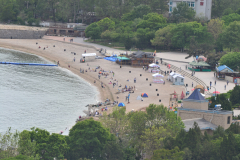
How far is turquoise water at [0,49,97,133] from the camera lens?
61.5 meters

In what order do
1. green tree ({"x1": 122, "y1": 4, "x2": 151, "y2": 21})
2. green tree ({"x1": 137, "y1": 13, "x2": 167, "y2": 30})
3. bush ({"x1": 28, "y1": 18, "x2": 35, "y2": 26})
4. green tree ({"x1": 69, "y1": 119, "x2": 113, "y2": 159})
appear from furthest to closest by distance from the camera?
bush ({"x1": 28, "y1": 18, "x2": 35, "y2": 26}), green tree ({"x1": 122, "y1": 4, "x2": 151, "y2": 21}), green tree ({"x1": 137, "y1": 13, "x2": 167, "y2": 30}), green tree ({"x1": 69, "y1": 119, "x2": 113, "y2": 159})

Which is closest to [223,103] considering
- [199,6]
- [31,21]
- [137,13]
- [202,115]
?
[202,115]

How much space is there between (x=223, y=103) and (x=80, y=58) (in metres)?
60.6

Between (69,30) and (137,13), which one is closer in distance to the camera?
(137,13)

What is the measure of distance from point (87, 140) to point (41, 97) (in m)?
36.5

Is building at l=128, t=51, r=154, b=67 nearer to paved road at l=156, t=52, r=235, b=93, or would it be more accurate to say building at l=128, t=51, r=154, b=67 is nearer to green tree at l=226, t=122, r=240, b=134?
paved road at l=156, t=52, r=235, b=93

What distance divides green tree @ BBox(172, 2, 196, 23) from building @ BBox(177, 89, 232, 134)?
94.8 meters

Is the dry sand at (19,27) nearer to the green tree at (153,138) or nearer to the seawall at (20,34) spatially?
the seawall at (20,34)

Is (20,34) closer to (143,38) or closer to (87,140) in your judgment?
(143,38)

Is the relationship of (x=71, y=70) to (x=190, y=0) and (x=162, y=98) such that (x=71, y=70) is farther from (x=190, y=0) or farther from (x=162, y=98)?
(x=190, y=0)

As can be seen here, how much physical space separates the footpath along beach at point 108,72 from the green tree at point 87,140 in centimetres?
2308

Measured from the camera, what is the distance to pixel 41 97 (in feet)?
248

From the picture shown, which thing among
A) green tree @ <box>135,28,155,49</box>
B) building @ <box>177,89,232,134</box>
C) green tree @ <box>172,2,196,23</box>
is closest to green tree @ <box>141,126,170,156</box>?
building @ <box>177,89,232,134</box>

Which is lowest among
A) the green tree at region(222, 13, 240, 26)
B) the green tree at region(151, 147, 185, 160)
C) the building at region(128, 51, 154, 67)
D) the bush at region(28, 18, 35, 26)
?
the green tree at region(151, 147, 185, 160)
